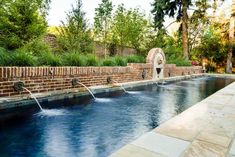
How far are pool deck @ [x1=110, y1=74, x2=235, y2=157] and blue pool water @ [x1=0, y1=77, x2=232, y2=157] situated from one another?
1.42 feet

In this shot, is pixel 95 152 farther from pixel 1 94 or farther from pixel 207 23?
pixel 207 23

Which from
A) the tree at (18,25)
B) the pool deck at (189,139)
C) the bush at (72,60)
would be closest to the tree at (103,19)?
the tree at (18,25)

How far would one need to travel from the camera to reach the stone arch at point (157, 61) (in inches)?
491

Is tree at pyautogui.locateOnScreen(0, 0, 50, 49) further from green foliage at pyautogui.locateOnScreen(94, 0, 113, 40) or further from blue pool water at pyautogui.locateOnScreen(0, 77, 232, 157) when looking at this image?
green foliage at pyautogui.locateOnScreen(94, 0, 113, 40)

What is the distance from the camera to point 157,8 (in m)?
22.5

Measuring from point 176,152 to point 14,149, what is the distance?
1.88m

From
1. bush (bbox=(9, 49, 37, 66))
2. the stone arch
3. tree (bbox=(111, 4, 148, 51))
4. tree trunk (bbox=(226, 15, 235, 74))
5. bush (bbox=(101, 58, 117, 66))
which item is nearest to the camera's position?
bush (bbox=(9, 49, 37, 66))

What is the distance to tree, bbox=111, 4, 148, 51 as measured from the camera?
1928 cm

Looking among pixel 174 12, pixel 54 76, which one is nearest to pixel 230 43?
pixel 174 12

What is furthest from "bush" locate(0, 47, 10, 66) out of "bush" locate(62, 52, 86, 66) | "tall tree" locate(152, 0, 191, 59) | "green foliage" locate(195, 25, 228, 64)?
"green foliage" locate(195, 25, 228, 64)

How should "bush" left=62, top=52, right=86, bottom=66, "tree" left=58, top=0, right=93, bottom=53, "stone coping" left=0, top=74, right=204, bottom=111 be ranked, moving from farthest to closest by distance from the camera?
"tree" left=58, top=0, right=93, bottom=53 < "bush" left=62, top=52, right=86, bottom=66 < "stone coping" left=0, top=74, right=204, bottom=111

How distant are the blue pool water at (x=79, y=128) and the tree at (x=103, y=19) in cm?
1441

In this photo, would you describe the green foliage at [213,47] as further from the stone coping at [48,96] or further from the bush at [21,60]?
the bush at [21,60]

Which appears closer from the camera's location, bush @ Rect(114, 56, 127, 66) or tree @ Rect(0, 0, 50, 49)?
tree @ Rect(0, 0, 50, 49)
